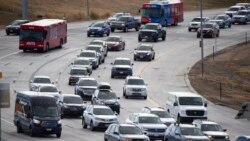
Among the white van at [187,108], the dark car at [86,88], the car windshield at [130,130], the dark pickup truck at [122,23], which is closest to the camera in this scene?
the car windshield at [130,130]

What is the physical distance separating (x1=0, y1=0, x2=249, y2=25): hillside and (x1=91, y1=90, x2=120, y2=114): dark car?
61920 mm

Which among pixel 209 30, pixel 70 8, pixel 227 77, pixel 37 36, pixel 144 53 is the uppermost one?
pixel 70 8

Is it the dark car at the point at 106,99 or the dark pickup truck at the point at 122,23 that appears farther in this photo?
the dark pickup truck at the point at 122,23

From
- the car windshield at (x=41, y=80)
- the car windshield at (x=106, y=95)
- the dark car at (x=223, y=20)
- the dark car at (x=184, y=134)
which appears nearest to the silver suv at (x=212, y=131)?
the dark car at (x=184, y=134)

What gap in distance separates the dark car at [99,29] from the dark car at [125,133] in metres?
64.4

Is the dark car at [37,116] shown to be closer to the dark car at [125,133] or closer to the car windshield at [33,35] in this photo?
the dark car at [125,133]

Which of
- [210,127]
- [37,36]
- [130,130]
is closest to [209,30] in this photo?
[37,36]

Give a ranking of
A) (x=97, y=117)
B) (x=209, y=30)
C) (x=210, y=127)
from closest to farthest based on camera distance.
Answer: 1. (x=210, y=127)
2. (x=97, y=117)
3. (x=209, y=30)

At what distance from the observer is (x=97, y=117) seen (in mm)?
54312

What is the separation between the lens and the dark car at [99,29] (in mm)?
111562

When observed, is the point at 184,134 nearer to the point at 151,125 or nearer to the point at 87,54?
the point at 151,125

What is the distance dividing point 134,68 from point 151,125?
3715cm

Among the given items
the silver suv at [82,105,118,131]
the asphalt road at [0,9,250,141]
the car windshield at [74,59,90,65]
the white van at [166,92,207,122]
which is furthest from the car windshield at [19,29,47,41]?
the silver suv at [82,105,118,131]

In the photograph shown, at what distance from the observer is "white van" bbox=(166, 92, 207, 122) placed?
5928 cm
